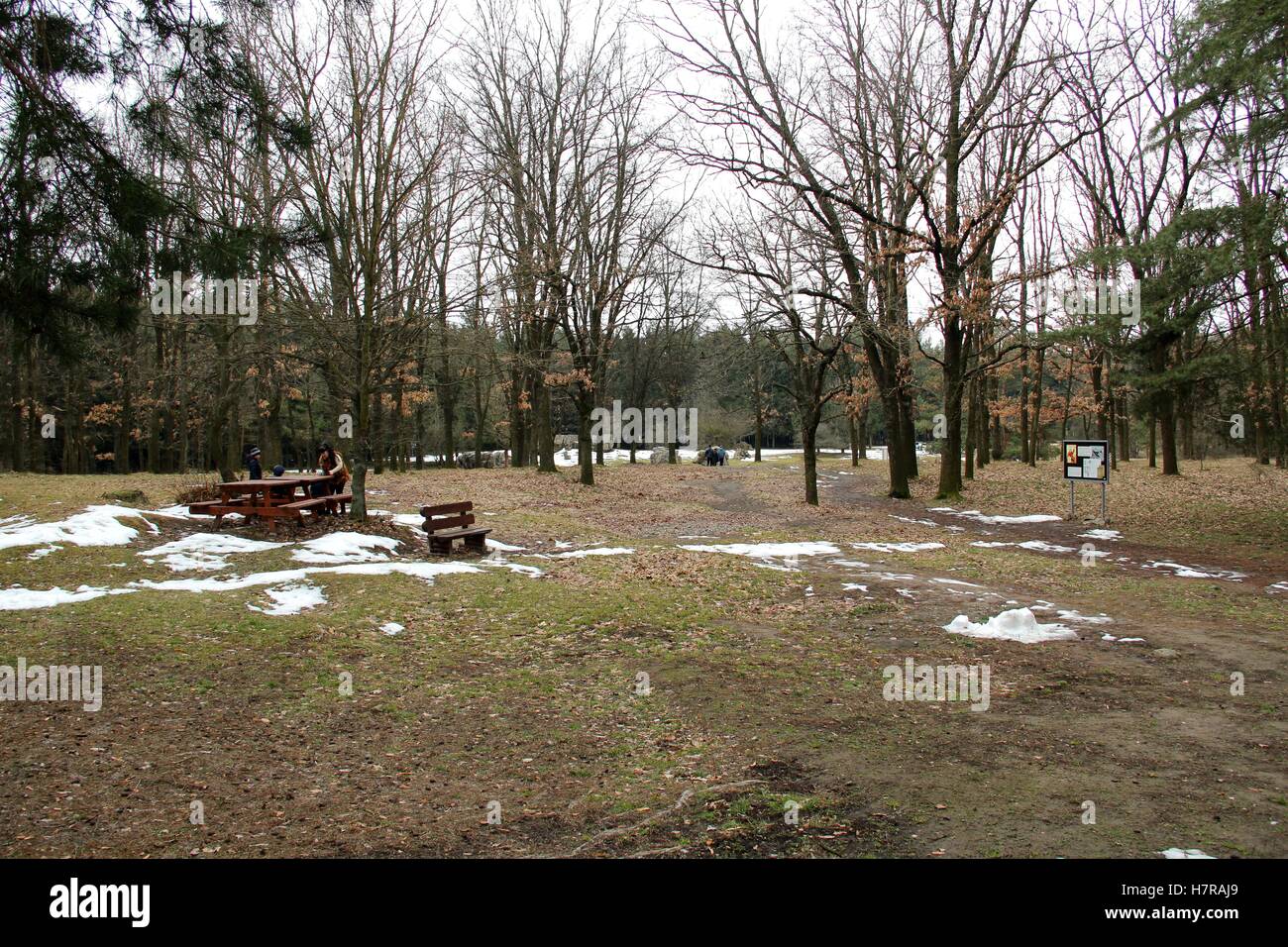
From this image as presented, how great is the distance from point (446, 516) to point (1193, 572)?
37.4ft

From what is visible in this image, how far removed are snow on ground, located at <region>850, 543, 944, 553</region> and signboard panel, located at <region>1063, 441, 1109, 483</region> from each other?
4.59m

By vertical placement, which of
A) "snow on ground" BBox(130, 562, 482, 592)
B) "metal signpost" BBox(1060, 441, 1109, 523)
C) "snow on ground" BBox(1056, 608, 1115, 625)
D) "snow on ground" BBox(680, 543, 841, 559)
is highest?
"metal signpost" BBox(1060, 441, 1109, 523)

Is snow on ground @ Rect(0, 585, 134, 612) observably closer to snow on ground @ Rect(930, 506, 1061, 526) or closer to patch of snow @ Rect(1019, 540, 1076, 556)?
patch of snow @ Rect(1019, 540, 1076, 556)

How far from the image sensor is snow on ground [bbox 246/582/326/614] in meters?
8.20

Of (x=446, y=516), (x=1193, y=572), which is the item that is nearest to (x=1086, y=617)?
(x=1193, y=572)

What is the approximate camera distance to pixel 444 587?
9633mm

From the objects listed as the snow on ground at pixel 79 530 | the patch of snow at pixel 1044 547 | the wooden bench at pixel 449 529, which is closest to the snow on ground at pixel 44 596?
the snow on ground at pixel 79 530

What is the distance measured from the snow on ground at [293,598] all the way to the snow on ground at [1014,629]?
658 centimetres

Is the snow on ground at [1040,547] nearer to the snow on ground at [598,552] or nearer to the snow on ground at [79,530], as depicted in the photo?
the snow on ground at [598,552]

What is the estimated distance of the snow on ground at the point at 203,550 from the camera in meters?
9.95

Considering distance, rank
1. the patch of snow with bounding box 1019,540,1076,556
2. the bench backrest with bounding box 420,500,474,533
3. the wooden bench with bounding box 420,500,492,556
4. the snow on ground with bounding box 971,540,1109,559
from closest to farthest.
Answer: the wooden bench with bounding box 420,500,492,556
the bench backrest with bounding box 420,500,474,533
the snow on ground with bounding box 971,540,1109,559
the patch of snow with bounding box 1019,540,1076,556

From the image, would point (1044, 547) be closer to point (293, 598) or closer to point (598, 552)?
point (598, 552)

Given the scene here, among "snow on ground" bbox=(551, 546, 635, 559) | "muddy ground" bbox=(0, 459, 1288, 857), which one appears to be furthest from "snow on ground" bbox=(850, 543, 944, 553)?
"snow on ground" bbox=(551, 546, 635, 559)
